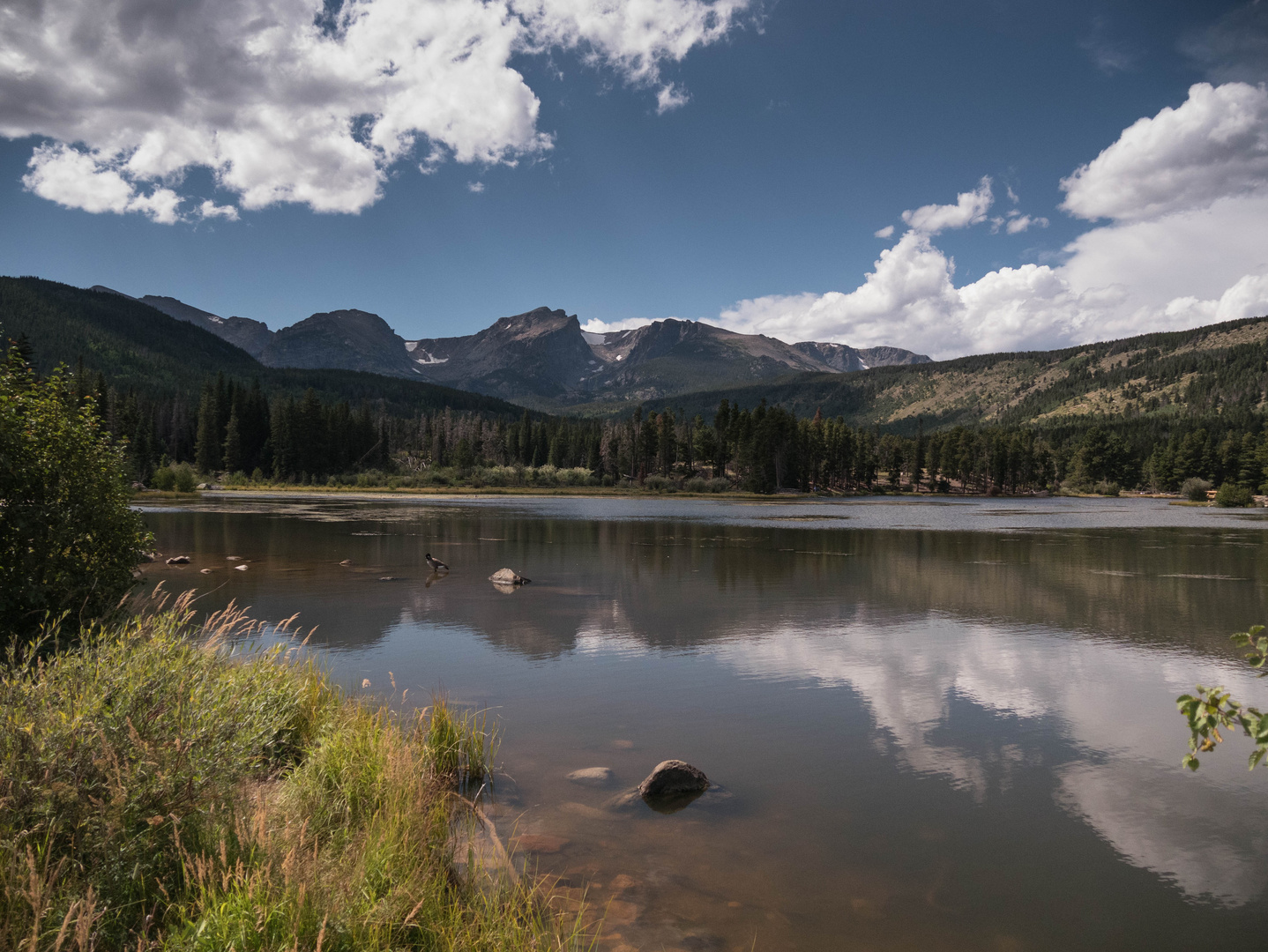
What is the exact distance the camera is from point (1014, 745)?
12.5m

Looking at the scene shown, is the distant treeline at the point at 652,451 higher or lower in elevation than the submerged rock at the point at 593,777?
higher

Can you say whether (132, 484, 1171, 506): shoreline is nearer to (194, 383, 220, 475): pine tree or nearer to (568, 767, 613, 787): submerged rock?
(194, 383, 220, 475): pine tree

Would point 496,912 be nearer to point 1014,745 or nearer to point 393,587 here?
point 1014,745

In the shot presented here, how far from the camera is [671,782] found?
33.4 ft

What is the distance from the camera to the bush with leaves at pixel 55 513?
10289 millimetres

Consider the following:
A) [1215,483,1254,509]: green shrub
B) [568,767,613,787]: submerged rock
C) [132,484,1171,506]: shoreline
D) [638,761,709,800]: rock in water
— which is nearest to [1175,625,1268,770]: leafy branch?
[638,761,709,800]: rock in water

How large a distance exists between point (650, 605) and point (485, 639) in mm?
7346

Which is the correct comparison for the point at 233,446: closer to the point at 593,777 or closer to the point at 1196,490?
the point at 593,777

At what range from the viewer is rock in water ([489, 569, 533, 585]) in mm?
29609

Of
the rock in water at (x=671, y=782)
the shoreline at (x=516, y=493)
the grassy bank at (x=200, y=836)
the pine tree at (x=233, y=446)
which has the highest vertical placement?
the pine tree at (x=233, y=446)

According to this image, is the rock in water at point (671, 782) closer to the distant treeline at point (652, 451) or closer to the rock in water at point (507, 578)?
the rock in water at point (507, 578)

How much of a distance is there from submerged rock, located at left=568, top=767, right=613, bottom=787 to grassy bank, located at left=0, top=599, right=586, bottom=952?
2.38 metres

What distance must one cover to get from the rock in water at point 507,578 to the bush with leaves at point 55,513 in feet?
57.3

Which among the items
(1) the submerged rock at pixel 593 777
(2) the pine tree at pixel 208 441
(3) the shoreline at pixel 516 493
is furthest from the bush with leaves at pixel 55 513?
(2) the pine tree at pixel 208 441
